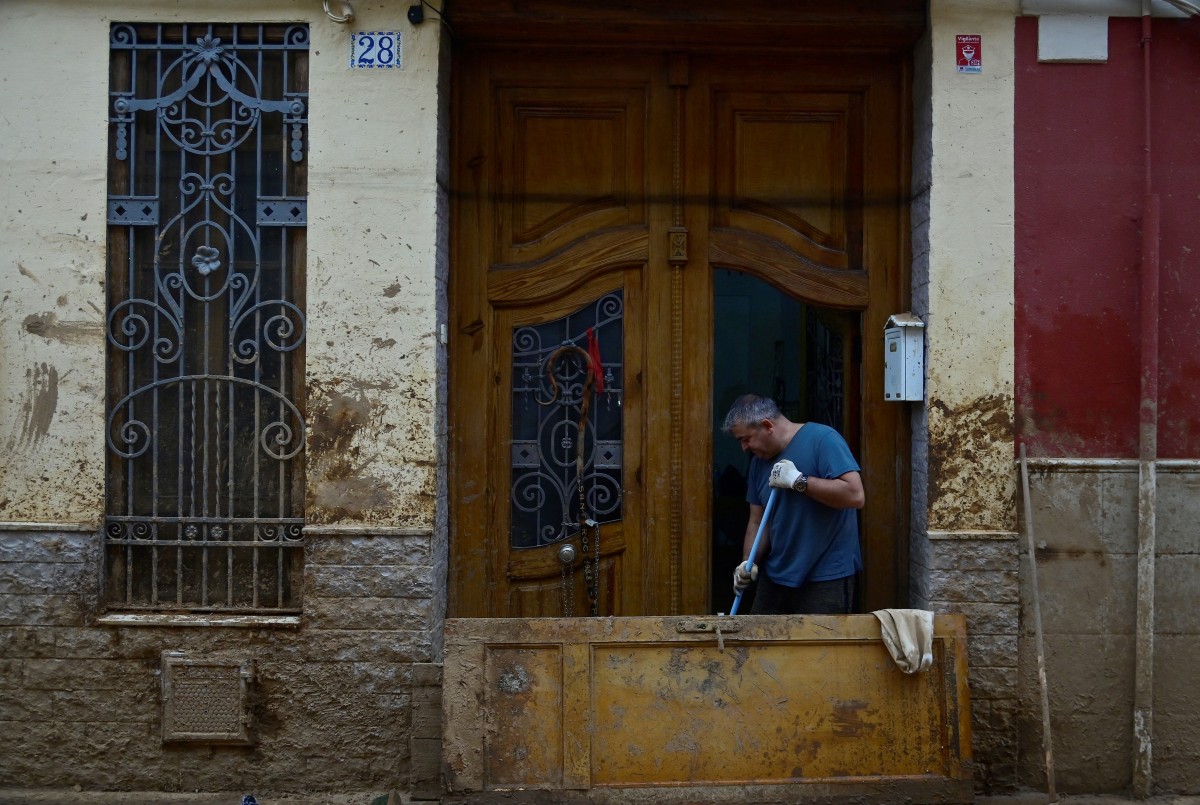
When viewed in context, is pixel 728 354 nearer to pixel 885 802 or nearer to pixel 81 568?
pixel 885 802

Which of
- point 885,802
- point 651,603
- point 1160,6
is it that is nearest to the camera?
point 885,802

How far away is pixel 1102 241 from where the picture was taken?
16.6ft

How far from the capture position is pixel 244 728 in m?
5.04

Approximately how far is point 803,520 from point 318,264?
2.51m

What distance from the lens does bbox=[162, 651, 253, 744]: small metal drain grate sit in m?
5.04

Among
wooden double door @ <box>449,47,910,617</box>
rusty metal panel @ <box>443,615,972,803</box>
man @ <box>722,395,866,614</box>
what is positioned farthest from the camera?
wooden double door @ <box>449,47,910,617</box>

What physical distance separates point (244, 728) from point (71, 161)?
272 centimetres

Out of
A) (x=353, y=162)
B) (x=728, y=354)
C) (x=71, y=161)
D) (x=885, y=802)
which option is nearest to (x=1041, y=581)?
(x=885, y=802)

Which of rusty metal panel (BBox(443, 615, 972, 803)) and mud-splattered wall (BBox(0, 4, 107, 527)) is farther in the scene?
mud-splattered wall (BBox(0, 4, 107, 527))

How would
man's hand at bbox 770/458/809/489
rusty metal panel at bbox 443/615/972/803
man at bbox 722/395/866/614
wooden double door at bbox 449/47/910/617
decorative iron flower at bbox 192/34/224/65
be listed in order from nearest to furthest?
rusty metal panel at bbox 443/615/972/803, man's hand at bbox 770/458/809/489, man at bbox 722/395/866/614, decorative iron flower at bbox 192/34/224/65, wooden double door at bbox 449/47/910/617

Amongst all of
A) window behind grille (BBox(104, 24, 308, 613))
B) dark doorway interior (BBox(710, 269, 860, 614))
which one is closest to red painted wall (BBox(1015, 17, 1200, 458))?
dark doorway interior (BBox(710, 269, 860, 614))

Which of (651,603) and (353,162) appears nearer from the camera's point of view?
(353,162)

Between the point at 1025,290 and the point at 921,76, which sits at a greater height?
the point at 921,76

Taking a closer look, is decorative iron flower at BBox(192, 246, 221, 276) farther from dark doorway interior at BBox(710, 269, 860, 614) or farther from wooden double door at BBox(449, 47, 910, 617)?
dark doorway interior at BBox(710, 269, 860, 614)
